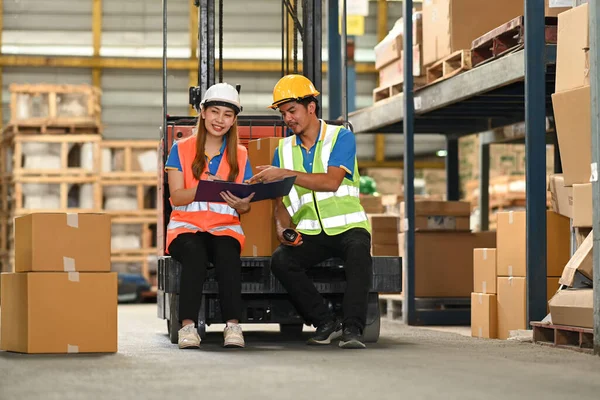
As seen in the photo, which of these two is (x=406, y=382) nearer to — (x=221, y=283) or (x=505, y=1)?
(x=221, y=283)

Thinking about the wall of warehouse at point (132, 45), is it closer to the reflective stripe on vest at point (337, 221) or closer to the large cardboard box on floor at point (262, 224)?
the large cardboard box on floor at point (262, 224)

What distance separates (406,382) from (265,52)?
18545 mm

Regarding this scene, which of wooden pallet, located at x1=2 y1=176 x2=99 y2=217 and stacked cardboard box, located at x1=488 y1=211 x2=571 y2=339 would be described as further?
wooden pallet, located at x1=2 y1=176 x2=99 y2=217

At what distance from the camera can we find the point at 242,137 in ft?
24.0

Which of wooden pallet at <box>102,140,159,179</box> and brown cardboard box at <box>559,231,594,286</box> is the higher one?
wooden pallet at <box>102,140,159,179</box>

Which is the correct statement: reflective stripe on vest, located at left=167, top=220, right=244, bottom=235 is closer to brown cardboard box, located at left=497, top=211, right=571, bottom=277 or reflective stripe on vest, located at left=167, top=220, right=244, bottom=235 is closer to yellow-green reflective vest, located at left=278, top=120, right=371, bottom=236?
yellow-green reflective vest, located at left=278, top=120, right=371, bottom=236

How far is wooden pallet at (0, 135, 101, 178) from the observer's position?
1505cm

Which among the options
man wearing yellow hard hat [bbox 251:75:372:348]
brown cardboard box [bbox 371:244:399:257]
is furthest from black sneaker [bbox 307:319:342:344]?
brown cardboard box [bbox 371:244:399:257]

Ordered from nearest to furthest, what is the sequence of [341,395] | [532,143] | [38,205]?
[341,395], [532,143], [38,205]

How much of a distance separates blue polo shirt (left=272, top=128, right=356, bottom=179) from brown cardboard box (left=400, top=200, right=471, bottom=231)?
3585 millimetres

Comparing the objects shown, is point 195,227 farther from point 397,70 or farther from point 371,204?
point 371,204

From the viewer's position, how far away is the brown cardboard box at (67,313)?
216 inches

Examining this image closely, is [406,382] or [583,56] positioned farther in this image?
[583,56]

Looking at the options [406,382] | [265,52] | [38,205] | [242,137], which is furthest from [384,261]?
[265,52]
